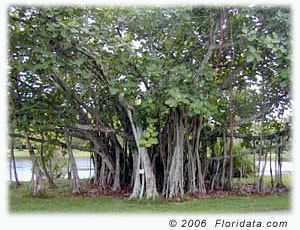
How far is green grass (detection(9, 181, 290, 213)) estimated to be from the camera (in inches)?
182

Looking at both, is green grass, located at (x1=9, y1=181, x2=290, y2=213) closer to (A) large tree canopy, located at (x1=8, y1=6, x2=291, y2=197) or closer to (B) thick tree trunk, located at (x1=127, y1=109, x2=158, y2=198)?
(B) thick tree trunk, located at (x1=127, y1=109, x2=158, y2=198)

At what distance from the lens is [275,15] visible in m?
4.81

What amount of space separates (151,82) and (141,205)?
63.2 inches

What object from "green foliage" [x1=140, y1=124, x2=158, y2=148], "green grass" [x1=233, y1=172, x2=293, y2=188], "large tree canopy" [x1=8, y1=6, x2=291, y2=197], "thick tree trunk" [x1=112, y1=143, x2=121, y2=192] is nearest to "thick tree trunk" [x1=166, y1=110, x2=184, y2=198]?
"large tree canopy" [x1=8, y1=6, x2=291, y2=197]

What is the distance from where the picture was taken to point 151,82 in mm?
5215

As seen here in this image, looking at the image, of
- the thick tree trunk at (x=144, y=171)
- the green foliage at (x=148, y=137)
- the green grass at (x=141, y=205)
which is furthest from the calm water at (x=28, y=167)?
the green foliage at (x=148, y=137)

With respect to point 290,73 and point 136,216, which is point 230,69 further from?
point 136,216

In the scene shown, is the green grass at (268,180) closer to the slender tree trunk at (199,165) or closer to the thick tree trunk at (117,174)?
the slender tree trunk at (199,165)

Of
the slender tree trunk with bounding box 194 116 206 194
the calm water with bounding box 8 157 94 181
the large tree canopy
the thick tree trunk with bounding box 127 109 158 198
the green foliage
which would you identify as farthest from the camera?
the calm water with bounding box 8 157 94 181

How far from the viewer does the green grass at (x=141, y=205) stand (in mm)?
4629

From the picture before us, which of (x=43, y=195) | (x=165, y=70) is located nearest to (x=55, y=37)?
(x=165, y=70)

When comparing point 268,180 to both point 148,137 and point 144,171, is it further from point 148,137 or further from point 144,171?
point 148,137

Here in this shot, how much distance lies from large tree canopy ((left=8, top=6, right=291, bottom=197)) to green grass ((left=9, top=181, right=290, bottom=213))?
407 mm

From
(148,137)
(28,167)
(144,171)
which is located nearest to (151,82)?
(148,137)
